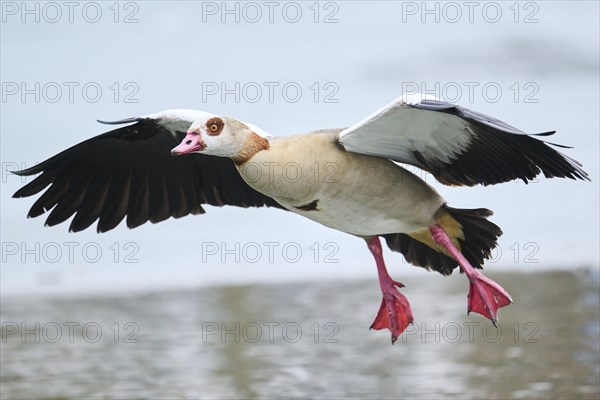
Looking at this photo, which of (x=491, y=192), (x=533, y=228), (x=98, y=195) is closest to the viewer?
(x=98, y=195)

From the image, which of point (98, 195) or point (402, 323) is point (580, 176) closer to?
point (402, 323)

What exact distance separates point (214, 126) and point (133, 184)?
1821mm

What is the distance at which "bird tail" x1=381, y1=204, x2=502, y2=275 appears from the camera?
9.20 m

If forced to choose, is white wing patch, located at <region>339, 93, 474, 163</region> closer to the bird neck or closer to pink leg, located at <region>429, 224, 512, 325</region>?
the bird neck

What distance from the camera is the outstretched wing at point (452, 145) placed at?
811 centimetres

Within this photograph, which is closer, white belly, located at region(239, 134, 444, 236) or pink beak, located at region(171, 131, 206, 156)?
pink beak, located at region(171, 131, 206, 156)

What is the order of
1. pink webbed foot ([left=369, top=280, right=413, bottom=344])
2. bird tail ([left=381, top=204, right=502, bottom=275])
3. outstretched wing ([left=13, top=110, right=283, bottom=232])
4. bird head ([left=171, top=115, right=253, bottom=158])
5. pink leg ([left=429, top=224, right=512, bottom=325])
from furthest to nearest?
outstretched wing ([left=13, top=110, right=283, bottom=232]) → pink webbed foot ([left=369, top=280, right=413, bottom=344]) → bird tail ([left=381, top=204, right=502, bottom=275]) → pink leg ([left=429, top=224, right=512, bottom=325]) → bird head ([left=171, top=115, right=253, bottom=158])

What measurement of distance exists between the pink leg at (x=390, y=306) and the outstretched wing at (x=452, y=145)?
84 cm

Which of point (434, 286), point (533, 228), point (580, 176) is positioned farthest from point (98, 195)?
point (533, 228)

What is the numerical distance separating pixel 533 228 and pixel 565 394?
16.9ft

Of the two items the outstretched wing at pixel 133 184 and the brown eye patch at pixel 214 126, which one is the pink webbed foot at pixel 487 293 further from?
the brown eye patch at pixel 214 126

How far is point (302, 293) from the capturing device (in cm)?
1371

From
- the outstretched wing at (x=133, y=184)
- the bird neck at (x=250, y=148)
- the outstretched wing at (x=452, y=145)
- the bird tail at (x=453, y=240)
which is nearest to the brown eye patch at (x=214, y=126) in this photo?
the bird neck at (x=250, y=148)

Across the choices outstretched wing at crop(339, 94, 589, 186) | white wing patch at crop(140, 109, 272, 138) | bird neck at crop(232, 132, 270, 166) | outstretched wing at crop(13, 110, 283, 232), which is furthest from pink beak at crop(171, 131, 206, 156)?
outstretched wing at crop(13, 110, 283, 232)
